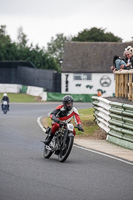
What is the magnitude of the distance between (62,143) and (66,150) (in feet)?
1.10

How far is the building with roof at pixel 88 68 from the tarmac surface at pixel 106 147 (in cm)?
5469

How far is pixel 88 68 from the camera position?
77.4m

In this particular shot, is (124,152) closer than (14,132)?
Yes

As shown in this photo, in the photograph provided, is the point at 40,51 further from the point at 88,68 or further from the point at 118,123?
the point at 118,123

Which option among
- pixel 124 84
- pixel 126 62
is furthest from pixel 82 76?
pixel 126 62

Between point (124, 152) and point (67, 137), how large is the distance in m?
3.42

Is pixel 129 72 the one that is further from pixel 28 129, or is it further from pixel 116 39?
pixel 116 39

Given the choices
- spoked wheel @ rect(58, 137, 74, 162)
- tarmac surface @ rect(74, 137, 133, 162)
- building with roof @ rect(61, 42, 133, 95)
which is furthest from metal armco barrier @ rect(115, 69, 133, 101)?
building with roof @ rect(61, 42, 133, 95)

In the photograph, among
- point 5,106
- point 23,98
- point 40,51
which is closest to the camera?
point 5,106

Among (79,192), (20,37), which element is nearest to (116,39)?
(20,37)

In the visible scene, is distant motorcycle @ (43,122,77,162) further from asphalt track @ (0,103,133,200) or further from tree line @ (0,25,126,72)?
tree line @ (0,25,126,72)

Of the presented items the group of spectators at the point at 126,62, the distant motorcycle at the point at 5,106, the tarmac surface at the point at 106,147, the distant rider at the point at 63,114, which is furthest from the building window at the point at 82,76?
the distant rider at the point at 63,114

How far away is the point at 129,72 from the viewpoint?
2014cm

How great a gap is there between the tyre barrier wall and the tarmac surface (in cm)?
24
